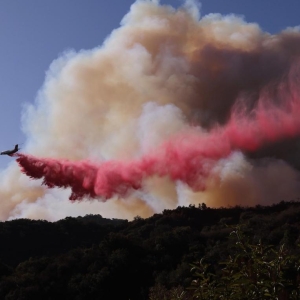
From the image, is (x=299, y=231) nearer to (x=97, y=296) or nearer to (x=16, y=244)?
(x=97, y=296)

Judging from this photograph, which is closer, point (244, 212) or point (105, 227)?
point (244, 212)

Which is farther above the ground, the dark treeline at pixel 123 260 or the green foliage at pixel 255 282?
the dark treeline at pixel 123 260

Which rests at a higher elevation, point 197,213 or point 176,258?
point 197,213

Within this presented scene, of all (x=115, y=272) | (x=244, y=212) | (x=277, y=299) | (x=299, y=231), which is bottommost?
(x=277, y=299)

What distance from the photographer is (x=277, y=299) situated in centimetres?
782

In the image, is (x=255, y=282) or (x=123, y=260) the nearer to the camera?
(x=255, y=282)

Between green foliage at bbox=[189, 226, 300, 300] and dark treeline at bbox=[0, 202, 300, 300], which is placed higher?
dark treeline at bbox=[0, 202, 300, 300]

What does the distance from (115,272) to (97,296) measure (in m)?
3.42

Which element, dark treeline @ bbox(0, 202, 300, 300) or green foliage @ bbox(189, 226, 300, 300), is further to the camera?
dark treeline @ bbox(0, 202, 300, 300)

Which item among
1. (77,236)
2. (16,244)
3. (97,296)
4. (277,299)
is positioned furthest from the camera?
(77,236)

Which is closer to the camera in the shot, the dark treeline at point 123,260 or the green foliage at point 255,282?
the green foliage at point 255,282

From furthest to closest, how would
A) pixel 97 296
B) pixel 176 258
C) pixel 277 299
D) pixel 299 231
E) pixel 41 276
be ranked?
pixel 299 231 < pixel 176 258 < pixel 41 276 < pixel 97 296 < pixel 277 299

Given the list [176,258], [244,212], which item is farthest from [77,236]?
[176,258]

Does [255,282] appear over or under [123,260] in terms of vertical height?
under
